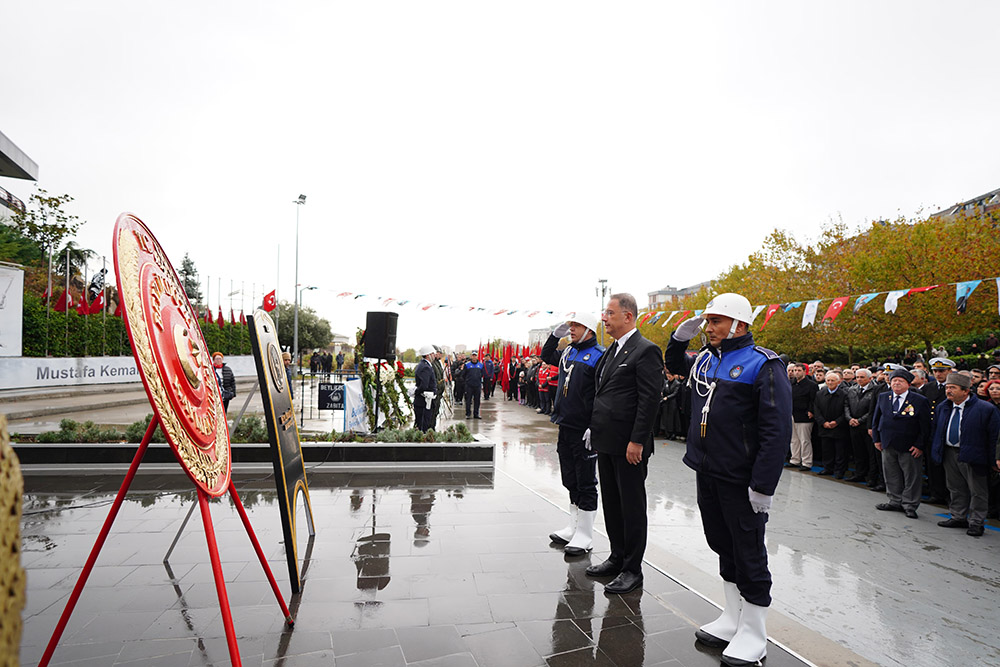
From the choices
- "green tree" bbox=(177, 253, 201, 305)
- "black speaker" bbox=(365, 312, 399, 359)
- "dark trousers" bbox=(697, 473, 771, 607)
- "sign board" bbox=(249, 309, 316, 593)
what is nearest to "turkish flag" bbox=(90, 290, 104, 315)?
"black speaker" bbox=(365, 312, 399, 359)

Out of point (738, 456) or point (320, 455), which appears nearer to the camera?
point (738, 456)

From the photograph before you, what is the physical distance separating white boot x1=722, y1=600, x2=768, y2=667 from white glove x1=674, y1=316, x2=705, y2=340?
164cm

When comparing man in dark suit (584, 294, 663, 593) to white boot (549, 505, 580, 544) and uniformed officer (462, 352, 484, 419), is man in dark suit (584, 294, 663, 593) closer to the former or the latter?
white boot (549, 505, 580, 544)

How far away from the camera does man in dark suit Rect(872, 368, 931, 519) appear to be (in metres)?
6.68

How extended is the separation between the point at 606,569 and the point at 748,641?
1.31 meters

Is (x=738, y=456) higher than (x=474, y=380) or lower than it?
higher

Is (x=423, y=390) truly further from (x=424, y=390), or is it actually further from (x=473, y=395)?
(x=473, y=395)

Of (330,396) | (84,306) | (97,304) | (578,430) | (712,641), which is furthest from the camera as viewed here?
(97,304)

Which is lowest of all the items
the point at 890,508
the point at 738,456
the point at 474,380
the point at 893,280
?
the point at 890,508

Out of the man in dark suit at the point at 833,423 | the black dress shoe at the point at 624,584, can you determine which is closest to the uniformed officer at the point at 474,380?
the man in dark suit at the point at 833,423

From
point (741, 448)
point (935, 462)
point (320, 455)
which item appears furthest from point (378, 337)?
point (935, 462)

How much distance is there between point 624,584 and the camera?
391 cm

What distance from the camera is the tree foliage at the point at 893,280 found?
15.9 m

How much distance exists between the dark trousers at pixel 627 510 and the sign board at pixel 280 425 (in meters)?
2.28
